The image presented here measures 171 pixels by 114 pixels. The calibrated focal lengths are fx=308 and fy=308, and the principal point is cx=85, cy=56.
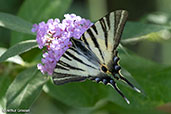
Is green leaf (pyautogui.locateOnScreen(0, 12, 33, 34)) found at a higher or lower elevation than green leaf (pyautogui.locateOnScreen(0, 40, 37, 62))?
higher

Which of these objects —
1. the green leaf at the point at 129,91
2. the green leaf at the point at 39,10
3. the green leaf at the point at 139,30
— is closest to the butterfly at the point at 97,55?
the green leaf at the point at 139,30

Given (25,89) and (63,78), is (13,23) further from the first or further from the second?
(63,78)

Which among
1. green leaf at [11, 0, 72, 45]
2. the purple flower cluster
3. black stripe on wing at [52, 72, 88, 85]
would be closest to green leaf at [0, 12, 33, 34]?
the purple flower cluster

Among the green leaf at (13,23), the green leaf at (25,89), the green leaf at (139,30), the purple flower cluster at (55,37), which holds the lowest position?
the green leaf at (139,30)

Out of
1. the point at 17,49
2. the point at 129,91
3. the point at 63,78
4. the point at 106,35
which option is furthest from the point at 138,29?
the point at 17,49

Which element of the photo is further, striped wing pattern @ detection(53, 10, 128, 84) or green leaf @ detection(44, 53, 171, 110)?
green leaf @ detection(44, 53, 171, 110)

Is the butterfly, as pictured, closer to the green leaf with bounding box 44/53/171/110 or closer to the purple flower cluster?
the purple flower cluster

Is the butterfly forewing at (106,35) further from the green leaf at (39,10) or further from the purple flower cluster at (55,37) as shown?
the green leaf at (39,10)
